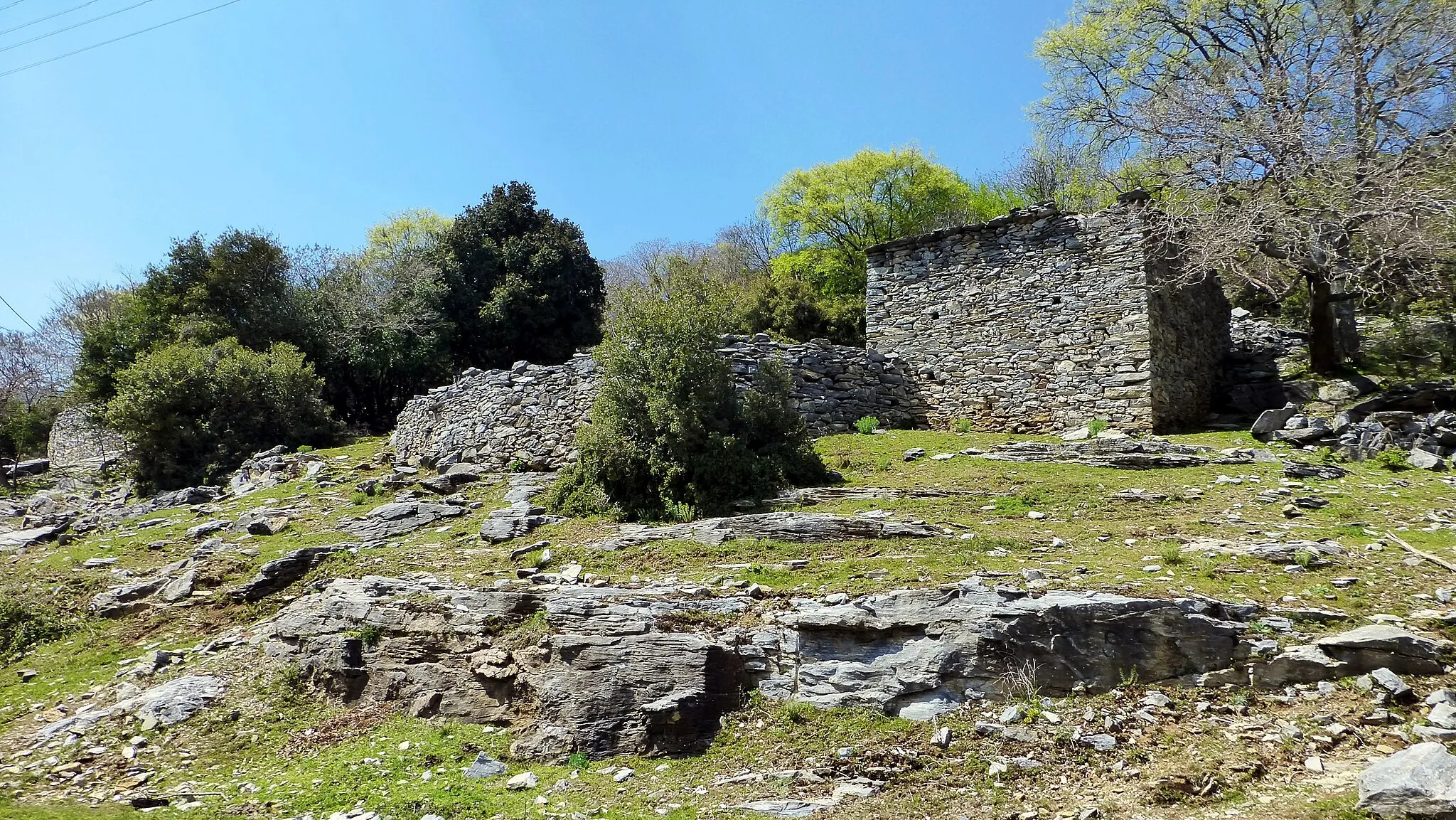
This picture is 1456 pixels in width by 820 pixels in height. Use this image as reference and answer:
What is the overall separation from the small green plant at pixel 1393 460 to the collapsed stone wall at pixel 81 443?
31065mm

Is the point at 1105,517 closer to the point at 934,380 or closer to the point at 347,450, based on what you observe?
the point at 934,380

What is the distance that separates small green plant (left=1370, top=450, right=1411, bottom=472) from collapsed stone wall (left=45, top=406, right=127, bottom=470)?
3107 centimetres

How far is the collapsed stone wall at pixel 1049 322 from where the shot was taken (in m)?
16.1

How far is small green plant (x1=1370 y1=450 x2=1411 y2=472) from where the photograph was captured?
11344 mm

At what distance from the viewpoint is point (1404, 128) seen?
15953mm

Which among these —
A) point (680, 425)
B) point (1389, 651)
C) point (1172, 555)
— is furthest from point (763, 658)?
point (680, 425)

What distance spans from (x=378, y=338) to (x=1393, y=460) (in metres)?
27.5

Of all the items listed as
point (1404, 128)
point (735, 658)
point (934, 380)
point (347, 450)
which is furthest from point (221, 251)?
point (1404, 128)

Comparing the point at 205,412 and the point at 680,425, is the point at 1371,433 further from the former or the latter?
the point at 205,412

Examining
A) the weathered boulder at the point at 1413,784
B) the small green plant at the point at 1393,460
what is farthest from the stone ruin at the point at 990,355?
the weathered boulder at the point at 1413,784

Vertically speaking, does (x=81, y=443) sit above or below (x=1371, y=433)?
above

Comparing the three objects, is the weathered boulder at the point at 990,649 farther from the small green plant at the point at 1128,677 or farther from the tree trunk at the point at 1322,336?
the tree trunk at the point at 1322,336

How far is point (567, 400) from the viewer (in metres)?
16.3

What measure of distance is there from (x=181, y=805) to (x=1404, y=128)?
22.3 m
